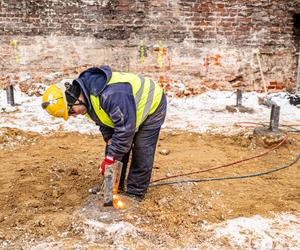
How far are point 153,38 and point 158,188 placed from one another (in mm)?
4884

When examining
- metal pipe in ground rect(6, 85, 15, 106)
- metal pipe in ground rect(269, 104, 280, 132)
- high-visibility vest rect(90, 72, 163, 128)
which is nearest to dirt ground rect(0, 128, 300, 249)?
metal pipe in ground rect(269, 104, 280, 132)

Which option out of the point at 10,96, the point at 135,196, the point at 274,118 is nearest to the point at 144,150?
the point at 135,196

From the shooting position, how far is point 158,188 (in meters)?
4.02

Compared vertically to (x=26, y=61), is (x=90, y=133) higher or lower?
lower

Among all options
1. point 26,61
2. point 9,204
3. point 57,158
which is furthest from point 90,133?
point 26,61

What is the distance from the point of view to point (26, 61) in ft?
26.6

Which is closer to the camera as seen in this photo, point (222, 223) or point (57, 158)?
point (222, 223)

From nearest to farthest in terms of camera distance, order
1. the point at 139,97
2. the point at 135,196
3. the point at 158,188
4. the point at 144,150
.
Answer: the point at 139,97 → the point at 144,150 → the point at 135,196 → the point at 158,188

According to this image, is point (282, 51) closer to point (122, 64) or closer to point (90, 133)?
point (122, 64)

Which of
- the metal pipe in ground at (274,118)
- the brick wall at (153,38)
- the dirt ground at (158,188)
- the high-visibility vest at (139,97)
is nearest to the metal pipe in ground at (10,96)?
the brick wall at (153,38)

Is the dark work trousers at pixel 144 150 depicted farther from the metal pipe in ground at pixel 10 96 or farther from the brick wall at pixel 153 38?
the brick wall at pixel 153 38

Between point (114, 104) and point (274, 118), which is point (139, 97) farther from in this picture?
point (274, 118)

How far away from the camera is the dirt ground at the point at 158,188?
324 centimetres

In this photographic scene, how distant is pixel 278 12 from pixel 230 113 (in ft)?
9.18
